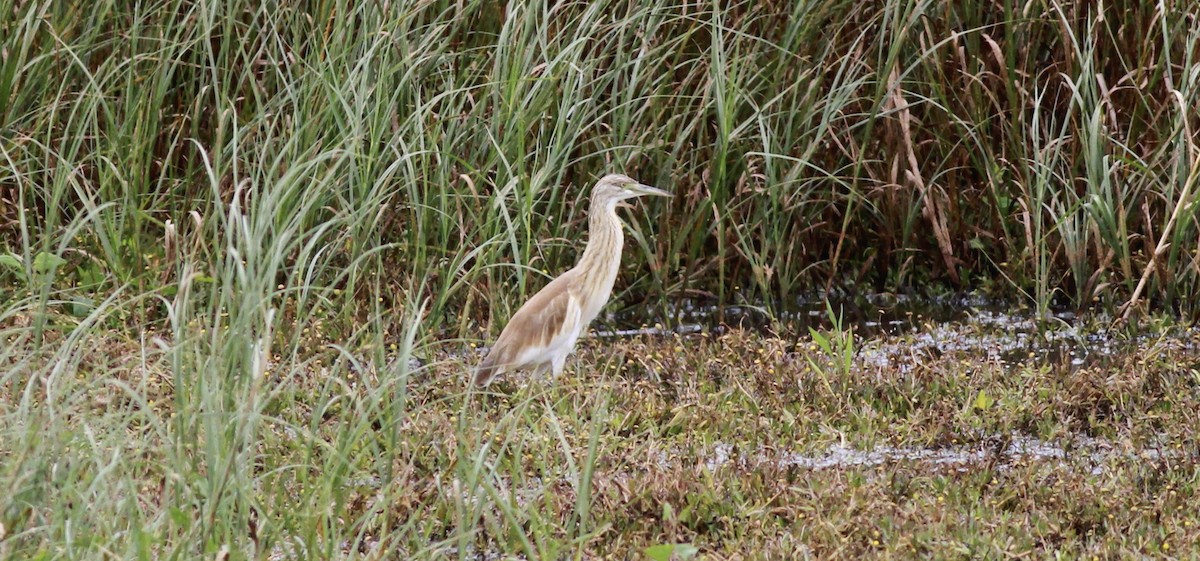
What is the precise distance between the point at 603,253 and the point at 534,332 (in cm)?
44

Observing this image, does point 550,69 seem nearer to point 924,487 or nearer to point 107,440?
point 924,487

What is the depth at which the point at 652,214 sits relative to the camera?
6699 millimetres

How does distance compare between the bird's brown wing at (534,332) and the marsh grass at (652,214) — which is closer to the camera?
the marsh grass at (652,214)

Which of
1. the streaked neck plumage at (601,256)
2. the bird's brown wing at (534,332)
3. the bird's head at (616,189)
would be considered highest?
the bird's head at (616,189)

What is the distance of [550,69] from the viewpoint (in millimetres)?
5695

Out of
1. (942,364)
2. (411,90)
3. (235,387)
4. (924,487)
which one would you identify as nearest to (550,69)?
(411,90)

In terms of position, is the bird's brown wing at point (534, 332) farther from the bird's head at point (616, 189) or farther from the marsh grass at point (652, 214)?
the bird's head at point (616, 189)

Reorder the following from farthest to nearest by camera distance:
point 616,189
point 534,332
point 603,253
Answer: point 616,189
point 603,253
point 534,332

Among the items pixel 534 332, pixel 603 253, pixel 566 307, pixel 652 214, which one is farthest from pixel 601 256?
pixel 652 214

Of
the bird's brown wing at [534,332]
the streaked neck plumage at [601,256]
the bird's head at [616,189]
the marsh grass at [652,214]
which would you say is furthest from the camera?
the bird's head at [616,189]

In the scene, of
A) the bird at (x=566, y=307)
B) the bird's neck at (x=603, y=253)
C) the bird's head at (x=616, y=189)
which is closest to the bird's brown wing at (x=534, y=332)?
the bird at (x=566, y=307)

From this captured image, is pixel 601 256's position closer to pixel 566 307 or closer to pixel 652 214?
pixel 566 307

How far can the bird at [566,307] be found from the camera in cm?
530

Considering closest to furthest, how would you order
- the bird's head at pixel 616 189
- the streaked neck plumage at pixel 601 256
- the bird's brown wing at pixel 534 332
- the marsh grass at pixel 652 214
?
1. the marsh grass at pixel 652 214
2. the bird's brown wing at pixel 534 332
3. the streaked neck plumage at pixel 601 256
4. the bird's head at pixel 616 189
